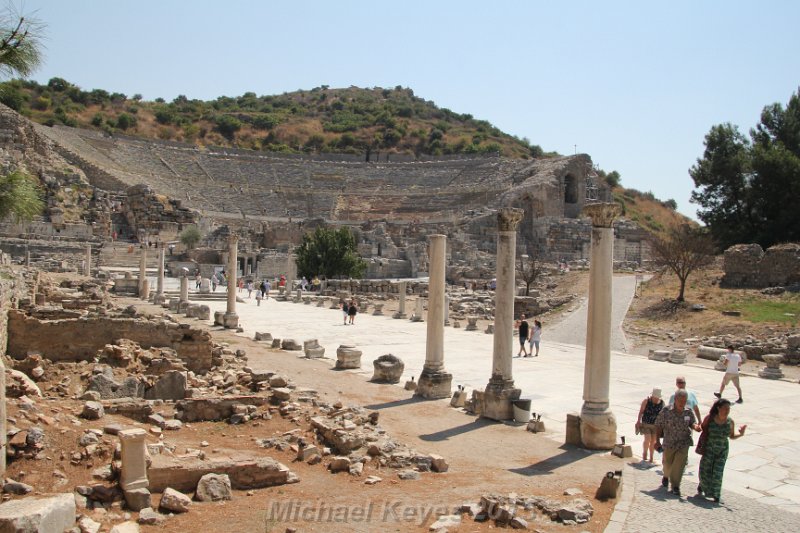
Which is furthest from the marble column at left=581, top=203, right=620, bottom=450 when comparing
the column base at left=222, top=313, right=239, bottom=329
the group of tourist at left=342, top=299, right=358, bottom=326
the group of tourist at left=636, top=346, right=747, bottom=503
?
the group of tourist at left=342, top=299, right=358, bottom=326

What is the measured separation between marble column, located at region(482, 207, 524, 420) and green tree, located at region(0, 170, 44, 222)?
7.08m

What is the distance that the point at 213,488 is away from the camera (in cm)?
680

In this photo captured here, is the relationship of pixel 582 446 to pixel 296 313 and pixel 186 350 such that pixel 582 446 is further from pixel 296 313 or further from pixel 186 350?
pixel 296 313

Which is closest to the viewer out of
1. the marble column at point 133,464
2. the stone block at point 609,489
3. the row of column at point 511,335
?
the marble column at point 133,464

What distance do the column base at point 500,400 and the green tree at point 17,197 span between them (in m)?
7.25

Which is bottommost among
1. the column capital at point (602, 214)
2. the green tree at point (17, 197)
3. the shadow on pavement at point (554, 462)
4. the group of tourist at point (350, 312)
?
the shadow on pavement at point (554, 462)

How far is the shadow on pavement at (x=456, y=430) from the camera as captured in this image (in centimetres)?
977

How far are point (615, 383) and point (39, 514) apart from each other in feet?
38.6

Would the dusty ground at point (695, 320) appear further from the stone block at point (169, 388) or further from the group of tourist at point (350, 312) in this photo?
the stone block at point (169, 388)

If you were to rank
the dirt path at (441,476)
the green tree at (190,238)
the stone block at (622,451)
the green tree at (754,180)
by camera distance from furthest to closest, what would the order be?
the green tree at (190,238), the green tree at (754,180), the stone block at (622,451), the dirt path at (441,476)

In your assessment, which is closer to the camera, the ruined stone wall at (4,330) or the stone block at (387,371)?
the ruined stone wall at (4,330)

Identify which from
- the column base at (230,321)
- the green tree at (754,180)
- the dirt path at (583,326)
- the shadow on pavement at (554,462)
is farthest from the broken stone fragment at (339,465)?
the green tree at (754,180)

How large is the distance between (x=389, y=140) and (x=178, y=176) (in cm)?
4332

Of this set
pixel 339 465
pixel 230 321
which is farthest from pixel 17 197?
pixel 230 321
